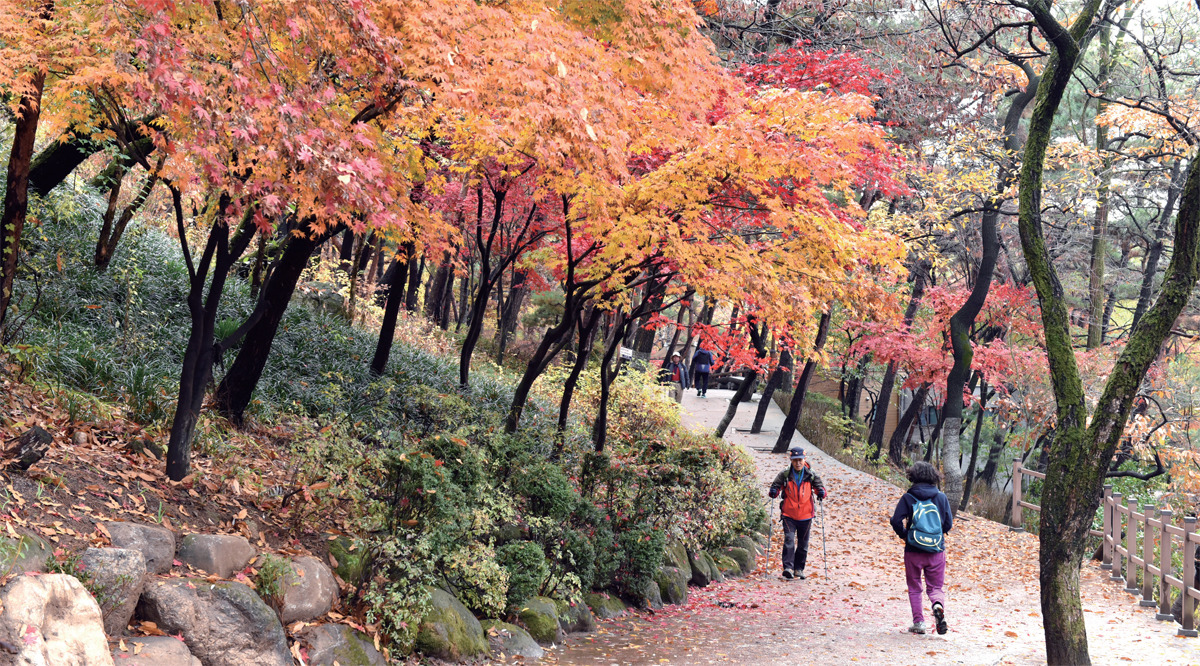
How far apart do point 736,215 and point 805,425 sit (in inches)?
572

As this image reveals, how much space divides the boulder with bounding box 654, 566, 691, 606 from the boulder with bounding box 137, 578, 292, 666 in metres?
5.44

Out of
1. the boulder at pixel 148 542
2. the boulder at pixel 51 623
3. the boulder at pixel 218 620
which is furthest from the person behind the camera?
the boulder at pixel 148 542

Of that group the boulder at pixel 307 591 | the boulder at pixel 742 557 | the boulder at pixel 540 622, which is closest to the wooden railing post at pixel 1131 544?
the boulder at pixel 742 557

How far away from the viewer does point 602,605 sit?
28.3 feet

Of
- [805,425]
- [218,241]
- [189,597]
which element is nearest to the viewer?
[189,597]

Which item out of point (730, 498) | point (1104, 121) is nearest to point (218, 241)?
point (730, 498)

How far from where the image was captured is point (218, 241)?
626 cm

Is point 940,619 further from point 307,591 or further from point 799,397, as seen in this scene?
point 799,397

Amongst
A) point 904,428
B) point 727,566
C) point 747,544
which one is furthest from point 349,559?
point 904,428

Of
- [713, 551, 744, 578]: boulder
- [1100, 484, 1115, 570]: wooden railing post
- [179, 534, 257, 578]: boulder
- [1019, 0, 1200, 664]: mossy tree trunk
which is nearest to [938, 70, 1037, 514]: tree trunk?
[1100, 484, 1115, 570]: wooden railing post

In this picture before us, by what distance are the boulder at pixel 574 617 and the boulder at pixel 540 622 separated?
8.8 inches

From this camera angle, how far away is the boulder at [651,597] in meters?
9.25

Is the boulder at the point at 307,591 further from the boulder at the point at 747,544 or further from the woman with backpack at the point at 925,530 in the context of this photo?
the boulder at the point at 747,544

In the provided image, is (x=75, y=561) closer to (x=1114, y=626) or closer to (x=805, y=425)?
(x=1114, y=626)
